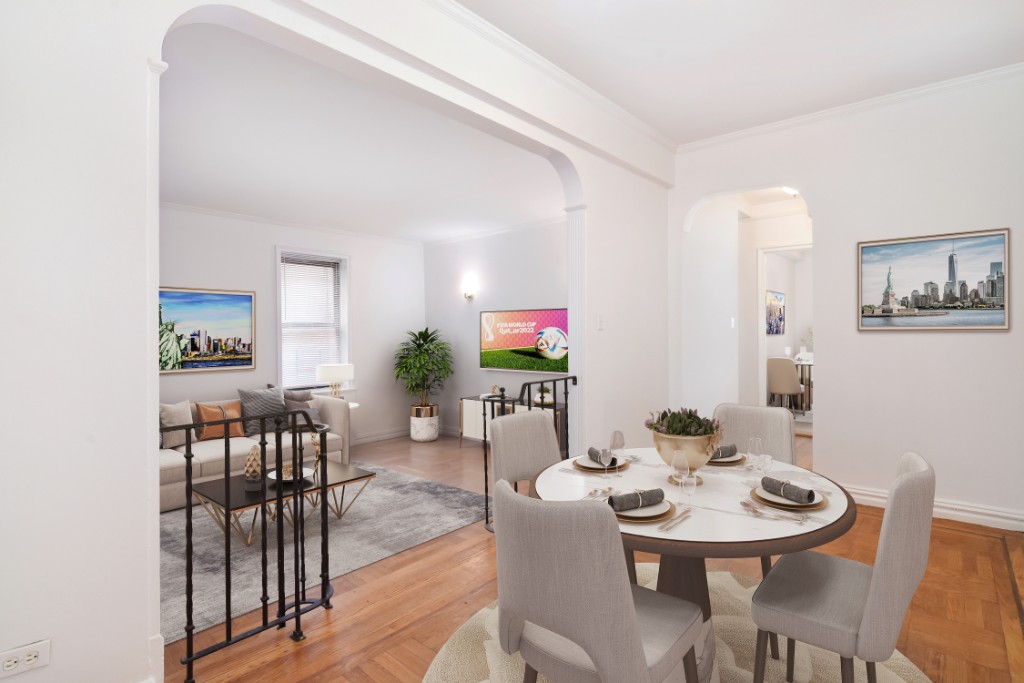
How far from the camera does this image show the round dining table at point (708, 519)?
1.43 metres

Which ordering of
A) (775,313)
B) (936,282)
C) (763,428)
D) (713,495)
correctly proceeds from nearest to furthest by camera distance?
1. (713,495)
2. (763,428)
3. (936,282)
4. (775,313)

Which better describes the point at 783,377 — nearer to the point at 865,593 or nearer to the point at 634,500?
the point at 865,593

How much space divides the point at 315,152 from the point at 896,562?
4070mm

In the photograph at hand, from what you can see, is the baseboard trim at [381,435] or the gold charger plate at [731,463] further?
the baseboard trim at [381,435]

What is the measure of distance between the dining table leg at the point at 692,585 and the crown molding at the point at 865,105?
136 inches

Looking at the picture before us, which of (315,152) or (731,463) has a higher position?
(315,152)

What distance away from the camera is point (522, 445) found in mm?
2521

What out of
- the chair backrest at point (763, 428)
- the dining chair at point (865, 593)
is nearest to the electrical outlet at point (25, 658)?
the dining chair at point (865, 593)

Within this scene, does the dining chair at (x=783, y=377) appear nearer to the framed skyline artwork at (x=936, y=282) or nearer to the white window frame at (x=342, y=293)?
the framed skyline artwork at (x=936, y=282)

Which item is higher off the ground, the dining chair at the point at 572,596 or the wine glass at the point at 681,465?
the wine glass at the point at 681,465

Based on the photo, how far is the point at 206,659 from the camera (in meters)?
2.19

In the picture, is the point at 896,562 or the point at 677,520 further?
the point at 677,520

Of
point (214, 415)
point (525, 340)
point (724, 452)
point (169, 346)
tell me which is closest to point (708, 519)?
point (724, 452)

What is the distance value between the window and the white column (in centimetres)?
399
